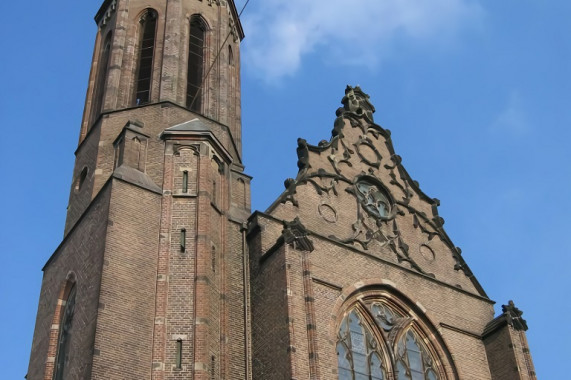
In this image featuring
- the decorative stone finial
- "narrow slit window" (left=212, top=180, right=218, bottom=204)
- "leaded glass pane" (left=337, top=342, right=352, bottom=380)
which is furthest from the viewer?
the decorative stone finial

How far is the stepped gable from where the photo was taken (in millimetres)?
22250

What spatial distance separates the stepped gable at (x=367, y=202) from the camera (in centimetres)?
2225

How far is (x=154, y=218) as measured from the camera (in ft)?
64.4

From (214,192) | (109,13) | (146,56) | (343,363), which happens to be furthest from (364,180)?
(109,13)

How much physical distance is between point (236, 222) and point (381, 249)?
13.2 feet

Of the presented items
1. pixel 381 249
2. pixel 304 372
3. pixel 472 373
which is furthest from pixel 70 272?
pixel 472 373

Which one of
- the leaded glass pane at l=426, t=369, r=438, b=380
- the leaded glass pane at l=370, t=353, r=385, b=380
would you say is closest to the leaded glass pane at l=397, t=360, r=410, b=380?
the leaded glass pane at l=370, t=353, r=385, b=380

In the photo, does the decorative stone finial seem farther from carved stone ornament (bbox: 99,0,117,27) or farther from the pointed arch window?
carved stone ornament (bbox: 99,0,117,27)

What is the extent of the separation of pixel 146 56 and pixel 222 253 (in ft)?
26.1

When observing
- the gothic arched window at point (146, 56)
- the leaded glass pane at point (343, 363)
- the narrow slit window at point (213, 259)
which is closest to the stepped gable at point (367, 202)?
the narrow slit window at point (213, 259)

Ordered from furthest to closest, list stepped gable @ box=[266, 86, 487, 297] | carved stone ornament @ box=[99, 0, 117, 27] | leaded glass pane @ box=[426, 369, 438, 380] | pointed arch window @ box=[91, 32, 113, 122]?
1. carved stone ornament @ box=[99, 0, 117, 27]
2. pointed arch window @ box=[91, 32, 113, 122]
3. stepped gable @ box=[266, 86, 487, 297]
4. leaded glass pane @ box=[426, 369, 438, 380]

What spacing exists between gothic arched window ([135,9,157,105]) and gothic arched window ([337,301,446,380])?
8.47 metres

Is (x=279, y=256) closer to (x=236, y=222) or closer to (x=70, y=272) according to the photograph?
(x=236, y=222)

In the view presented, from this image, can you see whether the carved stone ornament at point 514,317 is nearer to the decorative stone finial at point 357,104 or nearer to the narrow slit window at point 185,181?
the decorative stone finial at point 357,104
